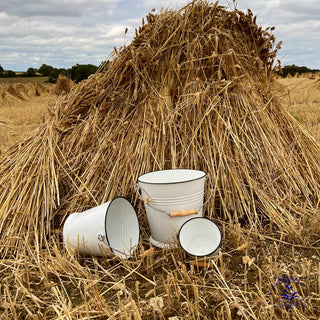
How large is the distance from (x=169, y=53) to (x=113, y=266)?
1684 mm

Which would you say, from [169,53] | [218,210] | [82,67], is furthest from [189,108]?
[82,67]

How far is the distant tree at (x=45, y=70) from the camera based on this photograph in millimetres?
21922

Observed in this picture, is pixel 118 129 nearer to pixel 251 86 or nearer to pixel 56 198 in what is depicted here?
pixel 56 198

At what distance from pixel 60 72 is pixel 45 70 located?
19.6 ft

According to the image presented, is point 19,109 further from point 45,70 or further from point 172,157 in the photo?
point 45,70

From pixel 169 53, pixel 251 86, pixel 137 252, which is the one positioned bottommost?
pixel 137 252

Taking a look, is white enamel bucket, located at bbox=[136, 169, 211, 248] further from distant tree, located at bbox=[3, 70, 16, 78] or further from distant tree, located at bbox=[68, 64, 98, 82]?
distant tree, located at bbox=[3, 70, 16, 78]

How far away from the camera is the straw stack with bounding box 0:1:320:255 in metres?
2.66

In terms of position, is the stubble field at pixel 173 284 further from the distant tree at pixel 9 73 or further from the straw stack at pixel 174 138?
the distant tree at pixel 9 73

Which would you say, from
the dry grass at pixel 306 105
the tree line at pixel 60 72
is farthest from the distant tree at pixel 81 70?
the dry grass at pixel 306 105

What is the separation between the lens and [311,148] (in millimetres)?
→ 3232

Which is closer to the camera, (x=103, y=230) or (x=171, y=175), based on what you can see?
(x=103, y=230)

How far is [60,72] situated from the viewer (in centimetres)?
1694

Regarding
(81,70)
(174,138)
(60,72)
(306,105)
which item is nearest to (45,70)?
(60,72)
